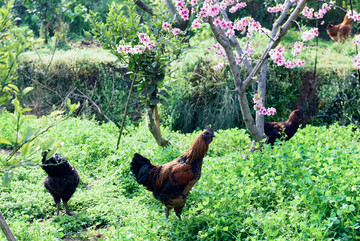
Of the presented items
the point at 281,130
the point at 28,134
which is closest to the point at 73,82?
the point at 281,130

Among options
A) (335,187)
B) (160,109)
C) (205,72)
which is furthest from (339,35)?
(335,187)

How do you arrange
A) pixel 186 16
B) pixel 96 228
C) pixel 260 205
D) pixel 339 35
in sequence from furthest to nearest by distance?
pixel 339 35
pixel 186 16
pixel 96 228
pixel 260 205

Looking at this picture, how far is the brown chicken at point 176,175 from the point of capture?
4363 millimetres

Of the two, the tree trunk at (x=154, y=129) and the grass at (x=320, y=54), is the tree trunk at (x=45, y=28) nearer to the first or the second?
the grass at (x=320, y=54)

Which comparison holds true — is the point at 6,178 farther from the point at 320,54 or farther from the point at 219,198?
the point at 320,54

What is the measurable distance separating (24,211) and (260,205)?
3.06m

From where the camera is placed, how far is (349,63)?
9.73 m

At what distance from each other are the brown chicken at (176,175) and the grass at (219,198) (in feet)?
0.72

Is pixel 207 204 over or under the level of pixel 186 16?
under

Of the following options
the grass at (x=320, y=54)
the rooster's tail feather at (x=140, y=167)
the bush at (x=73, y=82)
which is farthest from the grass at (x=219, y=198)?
the bush at (x=73, y=82)

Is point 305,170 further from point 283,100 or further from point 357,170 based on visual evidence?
point 283,100

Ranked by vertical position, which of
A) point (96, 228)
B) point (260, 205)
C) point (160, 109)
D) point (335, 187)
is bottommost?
point (160, 109)

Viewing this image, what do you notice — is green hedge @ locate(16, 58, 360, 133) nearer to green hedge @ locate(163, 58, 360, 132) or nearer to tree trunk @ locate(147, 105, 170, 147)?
green hedge @ locate(163, 58, 360, 132)

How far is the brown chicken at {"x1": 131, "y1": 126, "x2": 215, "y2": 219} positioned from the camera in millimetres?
4363
